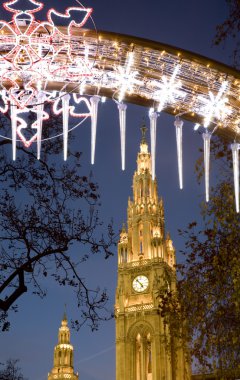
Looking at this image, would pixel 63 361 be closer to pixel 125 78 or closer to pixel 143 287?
pixel 143 287

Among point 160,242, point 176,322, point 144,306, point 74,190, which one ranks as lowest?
point 176,322

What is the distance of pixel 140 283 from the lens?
254ft

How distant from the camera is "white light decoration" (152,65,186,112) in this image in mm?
9281

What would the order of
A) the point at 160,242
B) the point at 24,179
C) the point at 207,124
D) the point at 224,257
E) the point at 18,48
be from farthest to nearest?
the point at 160,242, the point at 224,257, the point at 24,179, the point at 207,124, the point at 18,48

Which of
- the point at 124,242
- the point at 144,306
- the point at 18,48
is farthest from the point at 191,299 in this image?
the point at 124,242

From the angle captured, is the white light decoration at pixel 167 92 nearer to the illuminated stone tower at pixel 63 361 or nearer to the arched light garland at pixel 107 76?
the arched light garland at pixel 107 76

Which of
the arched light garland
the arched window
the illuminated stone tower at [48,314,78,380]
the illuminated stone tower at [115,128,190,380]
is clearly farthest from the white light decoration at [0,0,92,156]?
the illuminated stone tower at [48,314,78,380]

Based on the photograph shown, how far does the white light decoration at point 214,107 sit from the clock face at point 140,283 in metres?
69.3

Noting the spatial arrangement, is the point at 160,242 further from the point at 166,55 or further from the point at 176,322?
the point at 166,55

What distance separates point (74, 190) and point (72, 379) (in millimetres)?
83696

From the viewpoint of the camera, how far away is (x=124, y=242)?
81.7 metres

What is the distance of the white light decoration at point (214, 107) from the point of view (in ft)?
30.7

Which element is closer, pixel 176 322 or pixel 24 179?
pixel 24 179

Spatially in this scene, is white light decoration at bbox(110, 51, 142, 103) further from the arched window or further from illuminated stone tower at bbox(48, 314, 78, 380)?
illuminated stone tower at bbox(48, 314, 78, 380)
